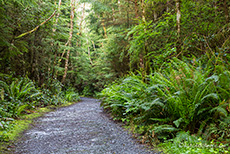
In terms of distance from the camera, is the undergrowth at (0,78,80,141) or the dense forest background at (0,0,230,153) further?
the undergrowth at (0,78,80,141)

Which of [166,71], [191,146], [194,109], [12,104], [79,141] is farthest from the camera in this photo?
[12,104]

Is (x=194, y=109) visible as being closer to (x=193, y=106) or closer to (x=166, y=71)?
(x=193, y=106)

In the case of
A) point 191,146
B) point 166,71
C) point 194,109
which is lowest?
point 191,146

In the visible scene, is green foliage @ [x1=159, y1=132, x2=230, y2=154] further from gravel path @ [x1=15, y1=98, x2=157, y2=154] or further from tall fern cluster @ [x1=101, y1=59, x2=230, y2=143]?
gravel path @ [x1=15, y1=98, x2=157, y2=154]

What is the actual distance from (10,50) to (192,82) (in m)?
5.76

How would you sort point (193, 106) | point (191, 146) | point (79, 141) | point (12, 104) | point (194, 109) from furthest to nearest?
point (12, 104) → point (79, 141) → point (193, 106) → point (194, 109) → point (191, 146)

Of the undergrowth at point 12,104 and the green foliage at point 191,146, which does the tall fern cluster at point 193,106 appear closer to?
the green foliage at point 191,146

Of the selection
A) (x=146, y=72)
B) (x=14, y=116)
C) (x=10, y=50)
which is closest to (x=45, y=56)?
(x=10, y=50)

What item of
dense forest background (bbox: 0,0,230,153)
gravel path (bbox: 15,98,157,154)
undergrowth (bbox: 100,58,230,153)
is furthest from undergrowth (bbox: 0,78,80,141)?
undergrowth (bbox: 100,58,230,153)

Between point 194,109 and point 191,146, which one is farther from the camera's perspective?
point 194,109

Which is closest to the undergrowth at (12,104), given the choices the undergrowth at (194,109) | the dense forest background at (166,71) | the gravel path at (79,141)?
the dense forest background at (166,71)

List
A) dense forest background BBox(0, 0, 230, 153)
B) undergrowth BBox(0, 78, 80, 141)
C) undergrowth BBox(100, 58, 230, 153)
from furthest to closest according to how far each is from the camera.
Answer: undergrowth BBox(0, 78, 80, 141) → dense forest background BBox(0, 0, 230, 153) → undergrowth BBox(100, 58, 230, 153)

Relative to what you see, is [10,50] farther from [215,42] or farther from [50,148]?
[215,42]

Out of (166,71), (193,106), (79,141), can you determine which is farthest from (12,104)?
(193,106)
